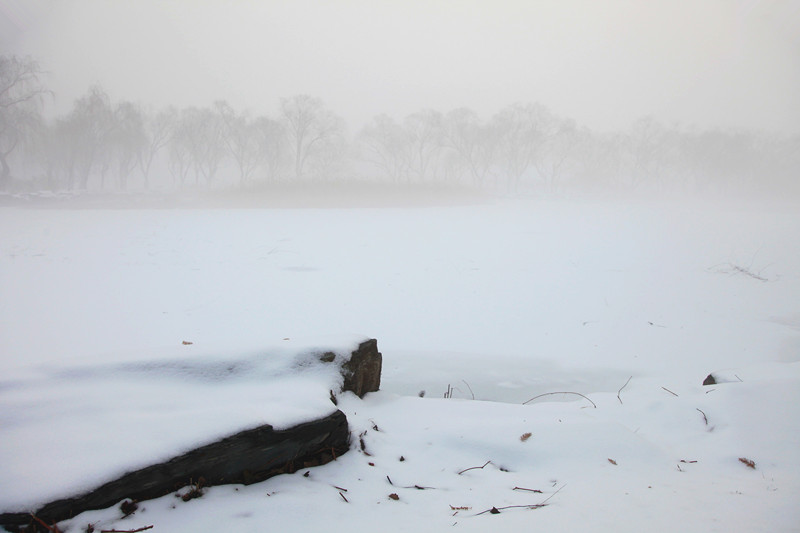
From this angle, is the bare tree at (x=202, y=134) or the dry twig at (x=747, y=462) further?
the bare tree at (x=202, y=134)

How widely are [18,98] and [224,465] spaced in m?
36.0

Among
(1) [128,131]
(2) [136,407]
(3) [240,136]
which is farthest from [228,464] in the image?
(3) [240,136]

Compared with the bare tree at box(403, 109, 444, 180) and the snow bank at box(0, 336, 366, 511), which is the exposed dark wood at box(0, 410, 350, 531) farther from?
the bare tree at box(403, 109, 444, 180)

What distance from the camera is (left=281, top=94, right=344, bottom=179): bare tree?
38.4 m

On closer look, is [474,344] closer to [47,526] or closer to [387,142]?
[47,526]

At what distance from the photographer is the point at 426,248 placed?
40.9 ft

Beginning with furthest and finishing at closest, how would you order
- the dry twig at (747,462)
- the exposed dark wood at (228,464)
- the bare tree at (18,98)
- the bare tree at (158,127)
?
the bare tree at (158,127) → the bare tree at (18,98) → the dry twig at (747,462) → the exposed dark wood at (228,464)

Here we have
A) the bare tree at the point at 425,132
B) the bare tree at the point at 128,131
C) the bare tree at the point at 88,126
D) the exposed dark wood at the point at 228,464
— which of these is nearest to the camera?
the exposed dark wood at the point at 228,464

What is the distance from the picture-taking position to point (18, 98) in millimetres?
25594

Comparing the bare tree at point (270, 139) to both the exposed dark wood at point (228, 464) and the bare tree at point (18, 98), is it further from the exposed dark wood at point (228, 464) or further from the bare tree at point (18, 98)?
the exposed dark wood at point (228, 464)

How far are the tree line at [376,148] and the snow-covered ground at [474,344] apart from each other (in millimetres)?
21874

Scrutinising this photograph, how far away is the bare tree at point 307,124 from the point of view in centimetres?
3844

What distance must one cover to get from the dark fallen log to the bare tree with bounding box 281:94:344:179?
123 ft

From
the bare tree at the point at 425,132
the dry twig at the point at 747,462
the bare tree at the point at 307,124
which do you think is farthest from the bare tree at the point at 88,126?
the dry twig at the point at 747,462
